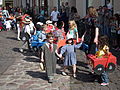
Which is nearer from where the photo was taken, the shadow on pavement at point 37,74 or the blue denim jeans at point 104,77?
the blue denim jeans at point 104,77

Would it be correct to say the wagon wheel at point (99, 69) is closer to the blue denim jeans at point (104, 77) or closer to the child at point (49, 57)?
the blue denim jeans at point (104, 77)

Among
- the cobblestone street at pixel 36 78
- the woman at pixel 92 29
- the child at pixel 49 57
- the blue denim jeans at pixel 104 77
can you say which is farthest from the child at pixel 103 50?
the child at pixel 49 57

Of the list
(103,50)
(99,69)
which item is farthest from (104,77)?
(103,50)

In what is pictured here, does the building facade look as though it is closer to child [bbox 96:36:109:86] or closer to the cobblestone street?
the cobblestone street

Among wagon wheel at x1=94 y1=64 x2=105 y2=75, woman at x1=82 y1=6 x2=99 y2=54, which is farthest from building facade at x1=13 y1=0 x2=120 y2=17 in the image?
wagon wheel at x1=94 y1=64 x2=105 y2=75

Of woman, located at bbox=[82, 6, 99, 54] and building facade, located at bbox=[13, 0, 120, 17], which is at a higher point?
building facade, located at bbox=[13, 0, 120, 17]

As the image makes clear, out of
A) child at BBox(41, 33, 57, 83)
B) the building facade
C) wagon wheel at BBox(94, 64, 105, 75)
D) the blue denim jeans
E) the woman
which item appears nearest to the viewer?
wagon wheel at BBox(94, 64, 105, 75)

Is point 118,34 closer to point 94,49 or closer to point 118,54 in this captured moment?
→ point 118,54

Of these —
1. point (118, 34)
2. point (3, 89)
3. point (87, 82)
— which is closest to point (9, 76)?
point (3, 89)

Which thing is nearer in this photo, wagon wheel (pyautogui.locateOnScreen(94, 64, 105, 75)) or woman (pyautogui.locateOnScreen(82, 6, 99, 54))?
wagon wheel (pyautogui.locateOnScreen(94, 64, 105, 75))

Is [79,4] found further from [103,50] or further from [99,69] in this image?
[99,69]

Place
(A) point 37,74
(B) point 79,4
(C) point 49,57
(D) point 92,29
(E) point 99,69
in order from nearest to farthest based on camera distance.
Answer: (E) point 99,69 → (C) point 49,57 → (D) point 92,29 → (A) point 37,74 → (B) point 79,4

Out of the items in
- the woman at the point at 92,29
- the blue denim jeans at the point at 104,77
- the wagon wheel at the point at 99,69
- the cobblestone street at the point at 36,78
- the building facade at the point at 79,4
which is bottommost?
the cobblestone street at the point at 36,78

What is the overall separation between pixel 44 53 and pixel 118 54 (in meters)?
3.97
